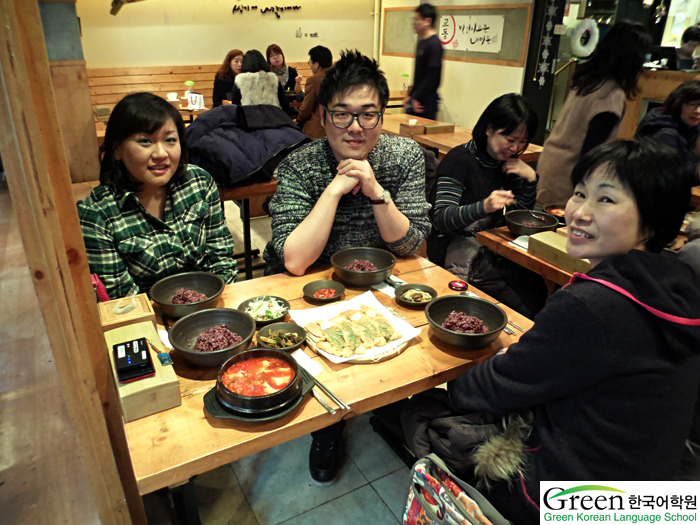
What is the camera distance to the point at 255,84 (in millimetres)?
4883

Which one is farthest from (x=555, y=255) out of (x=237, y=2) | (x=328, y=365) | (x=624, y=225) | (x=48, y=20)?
(x=237, y=2)

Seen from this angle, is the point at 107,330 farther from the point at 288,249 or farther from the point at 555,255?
the point at 555,255

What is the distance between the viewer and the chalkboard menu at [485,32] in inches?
235

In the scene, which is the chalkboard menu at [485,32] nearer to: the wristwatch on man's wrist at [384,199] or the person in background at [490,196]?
the person in background at [490,196]

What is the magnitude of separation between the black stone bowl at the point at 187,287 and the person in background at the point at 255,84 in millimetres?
3580

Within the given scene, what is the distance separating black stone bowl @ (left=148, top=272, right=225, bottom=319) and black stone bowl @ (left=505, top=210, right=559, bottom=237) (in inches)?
53.9

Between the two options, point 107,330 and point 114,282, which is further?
point 114,282

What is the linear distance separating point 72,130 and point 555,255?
7.82 feet

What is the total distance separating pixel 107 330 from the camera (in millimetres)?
1287

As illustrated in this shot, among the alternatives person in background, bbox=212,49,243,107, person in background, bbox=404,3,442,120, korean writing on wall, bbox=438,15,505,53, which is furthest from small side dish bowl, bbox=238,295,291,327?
korean writing on wall, bbox=438,15,505,53

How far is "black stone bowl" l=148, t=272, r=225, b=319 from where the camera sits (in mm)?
1467

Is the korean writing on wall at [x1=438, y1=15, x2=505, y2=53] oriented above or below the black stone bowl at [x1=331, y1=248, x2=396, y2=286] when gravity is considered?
above

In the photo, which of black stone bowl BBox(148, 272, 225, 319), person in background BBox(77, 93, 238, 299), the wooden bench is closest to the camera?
black stone bowl BBox(148, 272, 225, 319)

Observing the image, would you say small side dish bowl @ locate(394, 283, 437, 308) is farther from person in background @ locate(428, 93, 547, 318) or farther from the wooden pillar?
the wooden pillar
